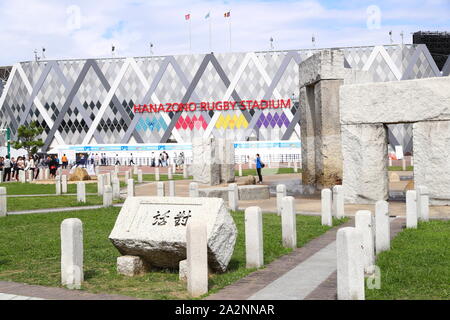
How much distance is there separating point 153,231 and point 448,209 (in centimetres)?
1068

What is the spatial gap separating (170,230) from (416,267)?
380 centimetres

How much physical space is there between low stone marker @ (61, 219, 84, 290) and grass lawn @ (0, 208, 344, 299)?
19 centimetres

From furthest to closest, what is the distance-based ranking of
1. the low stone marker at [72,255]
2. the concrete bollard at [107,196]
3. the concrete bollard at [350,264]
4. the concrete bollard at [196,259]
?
the concrete bollard at [107,196], the low stone marker at [72,255], the concrete bollard at [196,259], the concrete bollard at [350,264]

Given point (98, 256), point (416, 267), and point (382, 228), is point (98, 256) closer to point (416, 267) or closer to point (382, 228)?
point (382, 228)

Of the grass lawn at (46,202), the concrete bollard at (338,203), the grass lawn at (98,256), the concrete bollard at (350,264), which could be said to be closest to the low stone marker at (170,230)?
the grass lawn at (98,256)

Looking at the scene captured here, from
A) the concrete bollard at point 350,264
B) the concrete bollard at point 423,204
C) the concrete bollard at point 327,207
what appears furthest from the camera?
the concrete bollard at point 423,204

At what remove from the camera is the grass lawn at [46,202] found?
20.8 meters

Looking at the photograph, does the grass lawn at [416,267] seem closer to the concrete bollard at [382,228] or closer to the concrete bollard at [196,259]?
the concrete bollard at [382,228]

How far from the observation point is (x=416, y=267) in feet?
28.9

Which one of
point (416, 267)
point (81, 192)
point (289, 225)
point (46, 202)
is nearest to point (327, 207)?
point (289, 225)

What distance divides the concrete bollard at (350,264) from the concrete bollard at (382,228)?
372 centimetres

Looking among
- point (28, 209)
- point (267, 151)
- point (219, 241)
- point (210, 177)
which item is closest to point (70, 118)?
point (267, 151)

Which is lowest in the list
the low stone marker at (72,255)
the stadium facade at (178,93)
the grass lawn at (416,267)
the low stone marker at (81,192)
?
the grass lawn at (416,267)

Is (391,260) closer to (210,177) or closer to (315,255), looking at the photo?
(315,255)
